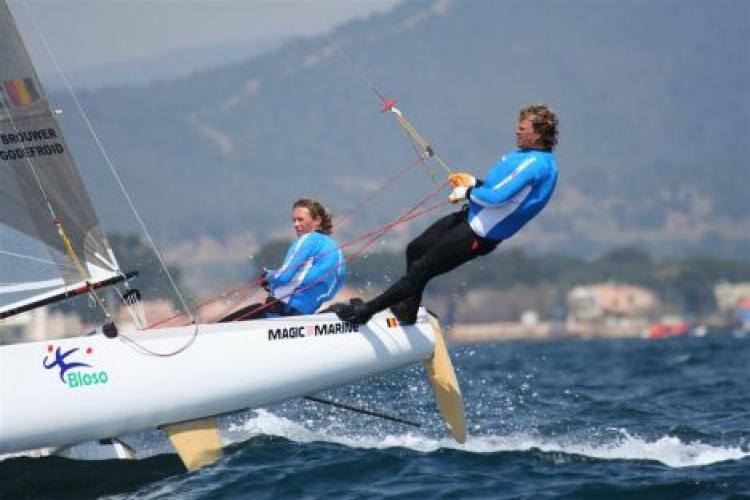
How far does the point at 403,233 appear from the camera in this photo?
180 meters

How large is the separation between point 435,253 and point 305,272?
2.78ft

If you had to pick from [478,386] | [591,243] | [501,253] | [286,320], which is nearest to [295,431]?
[286,320]

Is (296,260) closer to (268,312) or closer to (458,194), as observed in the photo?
(268,312)

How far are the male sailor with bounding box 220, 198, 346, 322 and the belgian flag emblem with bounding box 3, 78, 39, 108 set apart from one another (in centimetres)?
162

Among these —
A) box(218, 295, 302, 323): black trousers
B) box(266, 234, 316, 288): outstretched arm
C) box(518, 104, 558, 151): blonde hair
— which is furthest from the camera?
box(218, 295, 302, 323): black trousers

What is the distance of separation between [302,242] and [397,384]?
340 centimetres

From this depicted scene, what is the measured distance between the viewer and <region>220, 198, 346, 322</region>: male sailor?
344 inches

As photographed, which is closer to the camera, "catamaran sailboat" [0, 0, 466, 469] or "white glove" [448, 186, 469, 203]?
"catamaran sailboat" [0, 0, 466, 469]

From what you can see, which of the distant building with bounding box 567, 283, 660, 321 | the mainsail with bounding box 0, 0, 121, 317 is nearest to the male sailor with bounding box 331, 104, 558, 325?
the mainsail with bounding box 0, 0, 121, 317

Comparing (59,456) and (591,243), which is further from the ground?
(591,243)

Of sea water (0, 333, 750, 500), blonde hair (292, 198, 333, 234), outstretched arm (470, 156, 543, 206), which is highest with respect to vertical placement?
blonde hair (292, 198, 333, 234)

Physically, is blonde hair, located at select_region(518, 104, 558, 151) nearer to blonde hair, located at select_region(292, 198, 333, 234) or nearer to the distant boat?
blonde hair, located at select_region(292, 198, 333, 234)

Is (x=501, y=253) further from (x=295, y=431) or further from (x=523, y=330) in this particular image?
(x=295, y=431)

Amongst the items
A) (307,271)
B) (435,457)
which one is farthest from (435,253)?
(435,457)
